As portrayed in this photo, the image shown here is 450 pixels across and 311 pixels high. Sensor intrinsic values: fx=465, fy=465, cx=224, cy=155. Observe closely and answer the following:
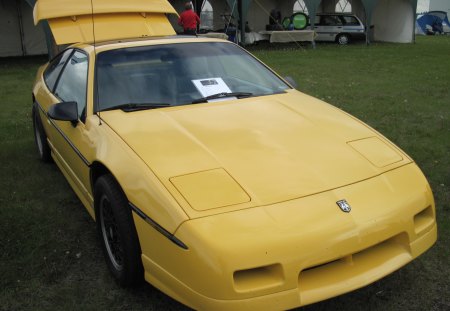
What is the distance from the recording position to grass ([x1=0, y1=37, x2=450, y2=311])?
2.64 metres

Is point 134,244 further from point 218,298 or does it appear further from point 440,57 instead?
point 440,57

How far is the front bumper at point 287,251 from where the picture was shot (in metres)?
2.00

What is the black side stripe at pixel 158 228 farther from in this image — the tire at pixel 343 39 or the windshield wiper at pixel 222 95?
the tire at pixel 343 39

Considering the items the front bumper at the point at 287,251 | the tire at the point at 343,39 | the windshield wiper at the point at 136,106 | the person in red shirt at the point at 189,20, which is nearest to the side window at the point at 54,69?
the windshield wiper at the point at 136,106

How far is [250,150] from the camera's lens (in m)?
2.64

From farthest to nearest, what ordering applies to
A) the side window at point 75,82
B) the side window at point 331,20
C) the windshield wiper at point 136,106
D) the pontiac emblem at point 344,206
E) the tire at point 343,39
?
the side window at point 331,20 → the tire at point 343,39 → the side window at point 75,82 → the windshield wiper at point 136,106 → the pontiac emblem at point 344,206

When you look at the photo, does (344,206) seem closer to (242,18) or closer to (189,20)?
(189,20)

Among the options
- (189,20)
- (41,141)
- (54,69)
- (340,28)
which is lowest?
(41,141)

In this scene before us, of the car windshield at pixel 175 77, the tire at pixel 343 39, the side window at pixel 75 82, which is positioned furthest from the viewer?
the tire at pixel 343 39

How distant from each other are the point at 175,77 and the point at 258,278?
6.05 ft

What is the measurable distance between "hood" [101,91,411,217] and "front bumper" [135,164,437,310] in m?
0.11

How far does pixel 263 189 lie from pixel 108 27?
146 inches

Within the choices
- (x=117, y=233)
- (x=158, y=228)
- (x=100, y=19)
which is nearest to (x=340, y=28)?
(x=100, y=19)

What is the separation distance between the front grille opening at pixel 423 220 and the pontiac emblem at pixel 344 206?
1.48ft
